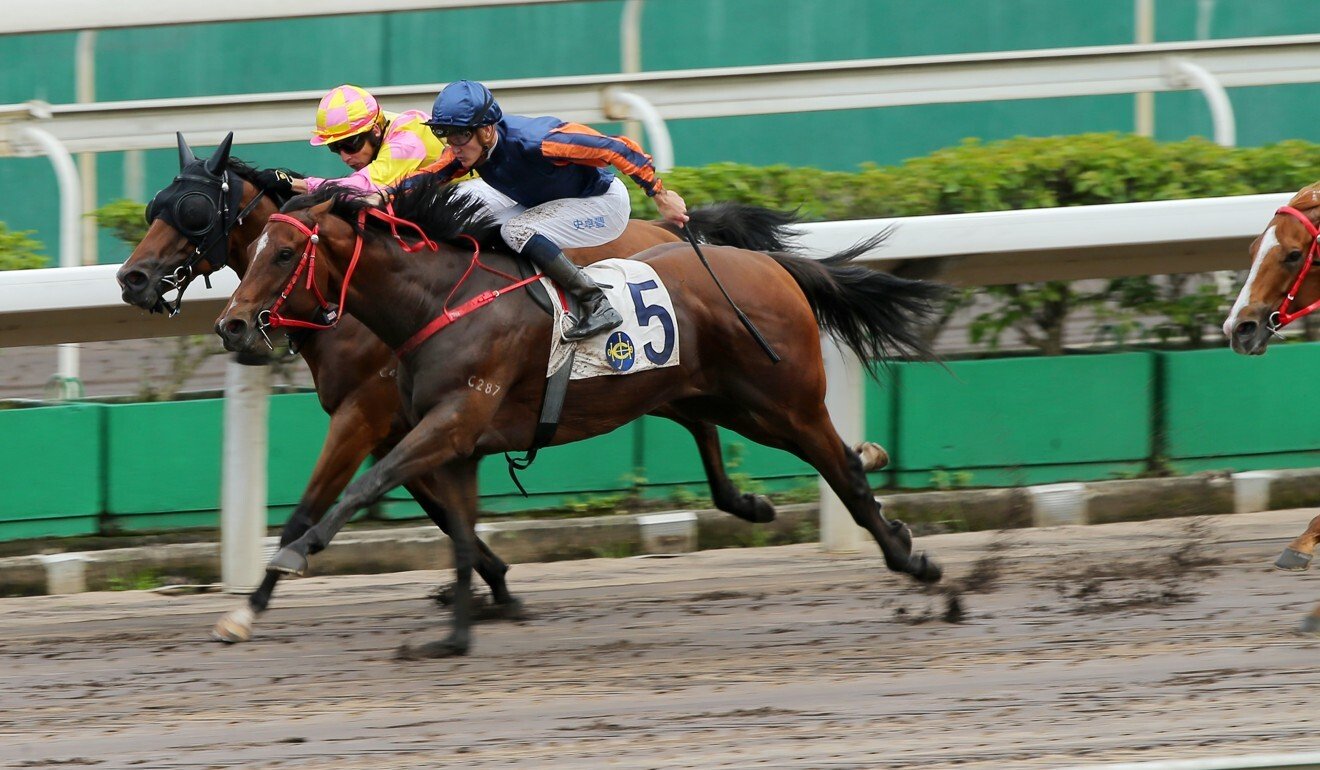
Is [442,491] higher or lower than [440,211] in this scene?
lower

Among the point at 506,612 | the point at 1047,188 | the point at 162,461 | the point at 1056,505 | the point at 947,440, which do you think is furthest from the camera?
the point at 1047,188

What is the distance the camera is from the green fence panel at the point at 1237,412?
26.2ft

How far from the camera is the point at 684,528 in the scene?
25.5 feet

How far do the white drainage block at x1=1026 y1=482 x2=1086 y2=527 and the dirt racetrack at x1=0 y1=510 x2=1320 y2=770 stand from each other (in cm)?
37

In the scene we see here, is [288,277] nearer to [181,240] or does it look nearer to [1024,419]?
[181,240]

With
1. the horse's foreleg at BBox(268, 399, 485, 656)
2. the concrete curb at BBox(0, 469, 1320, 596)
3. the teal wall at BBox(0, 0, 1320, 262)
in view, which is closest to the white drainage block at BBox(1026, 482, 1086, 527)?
the concrete curb at BBox(0, 469, 1320, 596)

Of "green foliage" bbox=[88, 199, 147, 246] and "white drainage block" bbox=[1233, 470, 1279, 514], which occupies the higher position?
"green foliage" bbox=[88, 199, 147, 246]

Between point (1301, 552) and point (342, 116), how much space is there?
363cm

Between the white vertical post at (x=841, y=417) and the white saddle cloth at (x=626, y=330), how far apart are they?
139cm

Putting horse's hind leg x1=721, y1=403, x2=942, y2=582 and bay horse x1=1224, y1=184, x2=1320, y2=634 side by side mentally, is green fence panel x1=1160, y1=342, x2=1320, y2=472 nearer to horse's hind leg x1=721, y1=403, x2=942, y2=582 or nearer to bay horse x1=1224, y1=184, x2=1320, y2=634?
bay horse x1=1224, y1=184, x2=1320, y2=634

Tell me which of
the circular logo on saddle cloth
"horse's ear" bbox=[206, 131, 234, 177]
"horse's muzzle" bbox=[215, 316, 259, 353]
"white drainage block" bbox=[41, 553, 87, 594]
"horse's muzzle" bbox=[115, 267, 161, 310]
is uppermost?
"horse's ear" bbox=[206, 131, 234, 177]

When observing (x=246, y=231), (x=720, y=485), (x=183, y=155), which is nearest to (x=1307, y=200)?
(x=720, y=485)

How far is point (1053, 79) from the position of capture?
837 centimetres

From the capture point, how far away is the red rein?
553 cm
